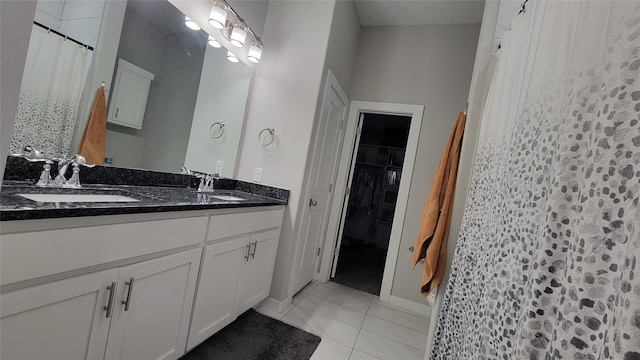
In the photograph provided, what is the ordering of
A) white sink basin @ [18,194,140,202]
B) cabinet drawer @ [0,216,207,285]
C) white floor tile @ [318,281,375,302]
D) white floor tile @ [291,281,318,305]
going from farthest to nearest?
white floor tile @ [318,281,375,302]
white floor tile @ [291,281,318,305]
white sink basin @ [18,194,140,202]
cabinet drawer @ [0,216,207,285]

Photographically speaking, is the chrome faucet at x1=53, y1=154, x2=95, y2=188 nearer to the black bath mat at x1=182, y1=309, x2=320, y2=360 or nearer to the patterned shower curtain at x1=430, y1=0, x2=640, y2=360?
the black bath mat at x1=182, y1=309, x2=320, y2=360

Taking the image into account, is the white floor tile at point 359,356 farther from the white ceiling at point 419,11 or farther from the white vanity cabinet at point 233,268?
the white ceiling at point 419,11

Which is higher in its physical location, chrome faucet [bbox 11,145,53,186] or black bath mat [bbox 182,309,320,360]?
chrome faucet [bbox 11,145,53,186]

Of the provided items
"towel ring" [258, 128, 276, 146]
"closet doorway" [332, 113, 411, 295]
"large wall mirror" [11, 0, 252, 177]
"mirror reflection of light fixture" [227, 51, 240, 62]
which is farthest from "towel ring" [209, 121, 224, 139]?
"closet doorway" [332, 113, 411, 295]

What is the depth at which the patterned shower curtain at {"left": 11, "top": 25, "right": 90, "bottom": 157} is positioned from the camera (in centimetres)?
114

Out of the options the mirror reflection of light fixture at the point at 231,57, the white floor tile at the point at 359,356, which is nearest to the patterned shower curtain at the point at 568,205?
the white floor tile at the point at 359,356

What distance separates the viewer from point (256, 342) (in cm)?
175

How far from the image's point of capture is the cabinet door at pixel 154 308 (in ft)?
3.51

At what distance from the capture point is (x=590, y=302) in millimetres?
551

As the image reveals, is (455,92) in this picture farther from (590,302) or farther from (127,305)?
(127,305)

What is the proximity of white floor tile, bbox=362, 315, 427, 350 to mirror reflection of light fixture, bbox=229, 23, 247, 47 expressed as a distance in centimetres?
252

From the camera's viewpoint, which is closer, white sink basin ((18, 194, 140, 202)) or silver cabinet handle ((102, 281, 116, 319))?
silver cabinet handle ((102, 281, 116, 319))

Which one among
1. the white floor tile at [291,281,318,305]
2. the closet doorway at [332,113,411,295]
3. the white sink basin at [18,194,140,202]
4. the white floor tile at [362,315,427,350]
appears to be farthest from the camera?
the closet doorway at [332,113,411,295]

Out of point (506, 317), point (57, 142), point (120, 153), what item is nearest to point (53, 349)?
point (57, 142)
